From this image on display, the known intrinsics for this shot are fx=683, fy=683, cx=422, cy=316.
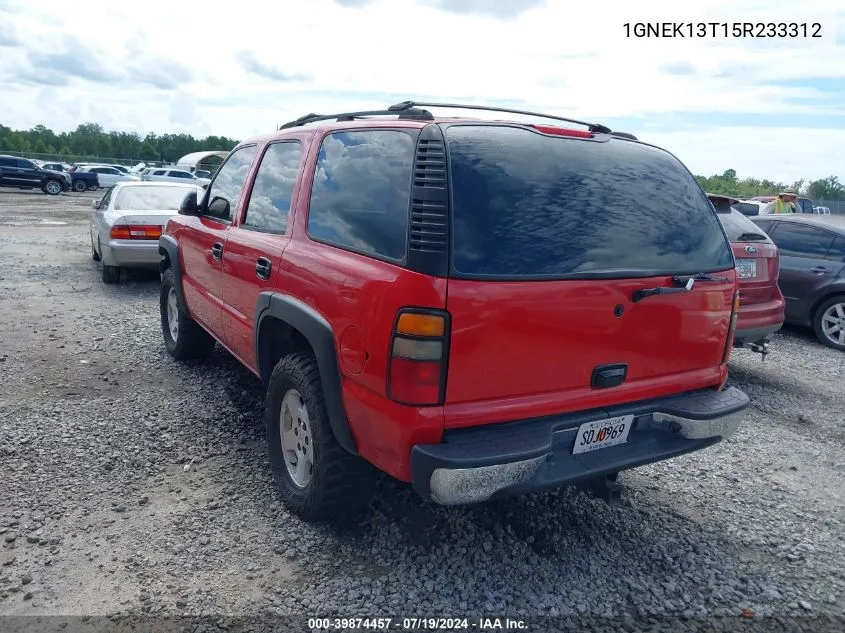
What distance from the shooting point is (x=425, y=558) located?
3.17 meters

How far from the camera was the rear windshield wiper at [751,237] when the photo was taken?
637cm

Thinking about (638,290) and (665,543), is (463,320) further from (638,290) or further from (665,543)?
(665,543)

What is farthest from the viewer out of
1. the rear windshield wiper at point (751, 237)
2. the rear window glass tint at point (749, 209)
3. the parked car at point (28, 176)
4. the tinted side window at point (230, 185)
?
the parked car at point (28, 176)

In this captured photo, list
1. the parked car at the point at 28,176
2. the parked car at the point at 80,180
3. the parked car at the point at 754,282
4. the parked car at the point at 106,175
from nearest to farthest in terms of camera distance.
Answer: the parked car at the point at 754,282
the parked car at the point at 28,176
the parked car at the point at 80,180
the parked car at the point at 106,175

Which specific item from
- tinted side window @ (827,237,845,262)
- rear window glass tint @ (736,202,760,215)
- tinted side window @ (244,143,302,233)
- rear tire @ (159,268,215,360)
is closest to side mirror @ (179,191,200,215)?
rear tire @ (159,268,215,360)

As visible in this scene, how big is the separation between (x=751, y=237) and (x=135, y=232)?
7.48 m

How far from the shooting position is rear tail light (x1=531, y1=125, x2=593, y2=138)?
310 cm

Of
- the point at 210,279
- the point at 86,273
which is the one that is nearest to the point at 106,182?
the point at 86,273

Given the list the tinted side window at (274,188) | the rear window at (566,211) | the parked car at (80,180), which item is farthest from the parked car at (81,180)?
the rear window at (566,211)

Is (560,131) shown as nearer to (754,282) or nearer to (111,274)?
(754,282)

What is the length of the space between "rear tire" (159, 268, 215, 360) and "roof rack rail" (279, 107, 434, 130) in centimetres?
194

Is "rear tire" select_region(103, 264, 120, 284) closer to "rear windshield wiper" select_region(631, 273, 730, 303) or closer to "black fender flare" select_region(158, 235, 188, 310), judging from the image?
"black fender flare" select_region(158, 235, 188, 310)

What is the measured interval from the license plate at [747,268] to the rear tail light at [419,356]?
4.63m

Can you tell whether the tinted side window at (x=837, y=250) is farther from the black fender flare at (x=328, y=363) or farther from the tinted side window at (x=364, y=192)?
the black fender flare at (x=328, y=363)
